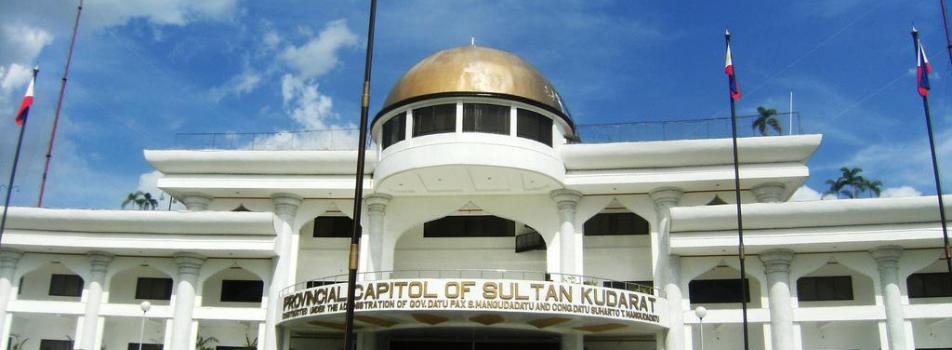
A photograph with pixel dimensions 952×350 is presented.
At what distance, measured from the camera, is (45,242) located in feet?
130

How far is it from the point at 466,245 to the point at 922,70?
2240 cm

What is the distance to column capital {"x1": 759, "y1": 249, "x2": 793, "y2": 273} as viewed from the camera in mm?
36219

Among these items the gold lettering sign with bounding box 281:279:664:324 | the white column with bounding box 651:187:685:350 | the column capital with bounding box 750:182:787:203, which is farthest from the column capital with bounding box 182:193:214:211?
the column capital with bounding box 750:182:787:203

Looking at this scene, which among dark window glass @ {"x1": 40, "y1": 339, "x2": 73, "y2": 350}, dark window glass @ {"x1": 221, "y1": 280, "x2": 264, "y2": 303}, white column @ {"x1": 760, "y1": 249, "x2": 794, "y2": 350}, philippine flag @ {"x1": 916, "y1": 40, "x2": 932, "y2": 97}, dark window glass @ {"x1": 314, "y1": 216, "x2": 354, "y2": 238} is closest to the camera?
philippine flag @ {"x1": 916, "y1": 40, "x2": 932, "y2": 97}

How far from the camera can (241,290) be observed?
42562 millimetres

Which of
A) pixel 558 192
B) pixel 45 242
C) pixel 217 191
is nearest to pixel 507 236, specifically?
pixel 558 192

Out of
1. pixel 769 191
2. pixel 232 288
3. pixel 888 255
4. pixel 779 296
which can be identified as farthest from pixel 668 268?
pixel 232 288

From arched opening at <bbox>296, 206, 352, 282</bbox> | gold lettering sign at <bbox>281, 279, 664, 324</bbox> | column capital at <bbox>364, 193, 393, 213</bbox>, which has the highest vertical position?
column capital at <bbox>364, 193, 393, 213</bbox>

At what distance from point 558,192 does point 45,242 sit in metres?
25.0

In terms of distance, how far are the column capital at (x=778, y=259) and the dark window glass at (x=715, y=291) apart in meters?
3.00

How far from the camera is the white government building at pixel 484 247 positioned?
Result: 1371 inches

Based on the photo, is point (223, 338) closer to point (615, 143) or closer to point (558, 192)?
point (558, 192)

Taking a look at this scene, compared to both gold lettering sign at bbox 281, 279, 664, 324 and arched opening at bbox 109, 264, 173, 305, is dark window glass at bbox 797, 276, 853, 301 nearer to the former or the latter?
gold lettering sign at bbox 281, 279, 664, 324

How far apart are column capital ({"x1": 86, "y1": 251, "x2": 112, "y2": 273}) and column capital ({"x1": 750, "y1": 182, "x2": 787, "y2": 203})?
31.9 meters
